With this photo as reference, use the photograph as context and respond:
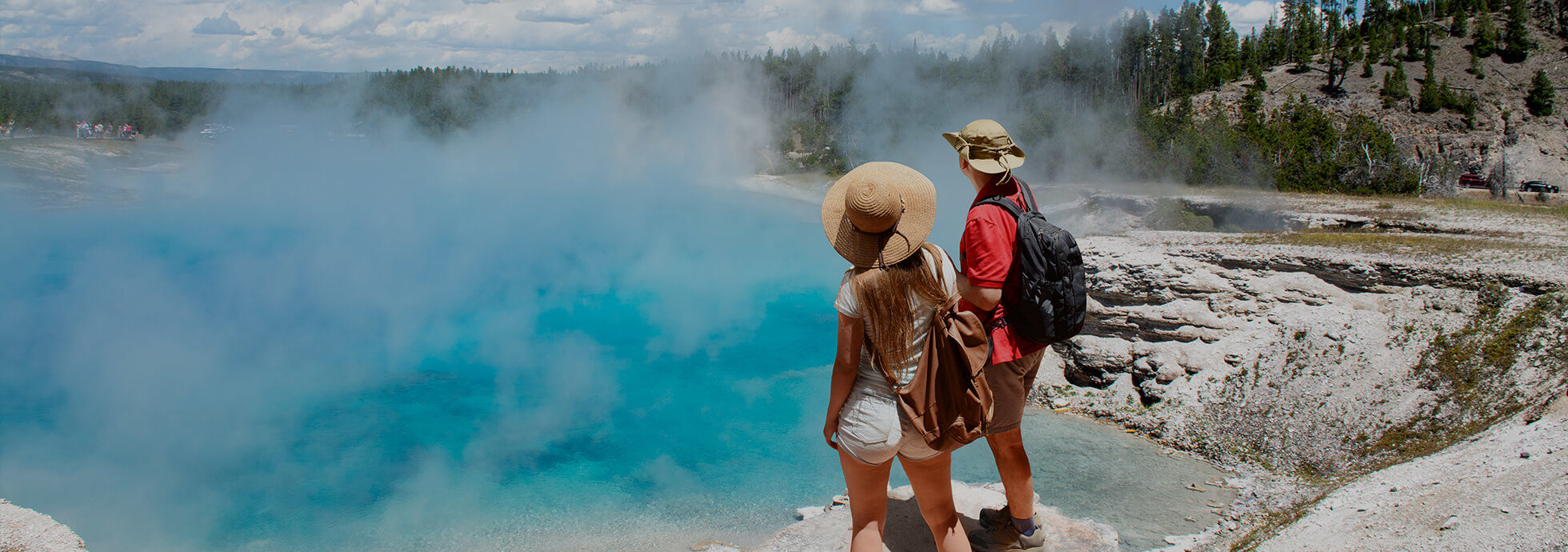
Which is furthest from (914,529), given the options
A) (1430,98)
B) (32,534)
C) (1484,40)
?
(1484,40)

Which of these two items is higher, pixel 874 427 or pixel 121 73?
pixel 121 73

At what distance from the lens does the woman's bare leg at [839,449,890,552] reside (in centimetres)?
267

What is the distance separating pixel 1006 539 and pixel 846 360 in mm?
1586

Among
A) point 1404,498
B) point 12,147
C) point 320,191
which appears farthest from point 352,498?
point 12,147

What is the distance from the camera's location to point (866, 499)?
2.72 metres

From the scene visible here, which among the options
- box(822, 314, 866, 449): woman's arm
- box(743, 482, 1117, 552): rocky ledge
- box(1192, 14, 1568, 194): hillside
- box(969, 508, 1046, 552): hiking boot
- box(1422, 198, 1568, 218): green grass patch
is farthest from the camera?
box(1192, 14, 1568, 194): hillside

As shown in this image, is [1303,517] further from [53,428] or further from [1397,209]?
[53,428]

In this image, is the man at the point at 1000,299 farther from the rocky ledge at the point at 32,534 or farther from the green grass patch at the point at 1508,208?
the green grass patch at the point at 1508,208

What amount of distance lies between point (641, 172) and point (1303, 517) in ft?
113

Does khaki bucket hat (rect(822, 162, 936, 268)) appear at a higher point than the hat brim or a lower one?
lower

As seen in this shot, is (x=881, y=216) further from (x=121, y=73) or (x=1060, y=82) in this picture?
(x=121, y=73)

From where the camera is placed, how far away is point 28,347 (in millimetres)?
10945

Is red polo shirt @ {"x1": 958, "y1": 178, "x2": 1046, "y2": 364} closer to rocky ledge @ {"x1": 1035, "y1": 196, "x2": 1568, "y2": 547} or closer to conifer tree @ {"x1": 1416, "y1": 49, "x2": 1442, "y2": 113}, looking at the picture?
rocky ledge @ {"x1": 1035, "y1": 196, "x2": 1568, "y2": 547}

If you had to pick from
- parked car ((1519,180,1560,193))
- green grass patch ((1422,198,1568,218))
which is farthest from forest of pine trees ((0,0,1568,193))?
green grass patch ((1422,198,1568,218))
